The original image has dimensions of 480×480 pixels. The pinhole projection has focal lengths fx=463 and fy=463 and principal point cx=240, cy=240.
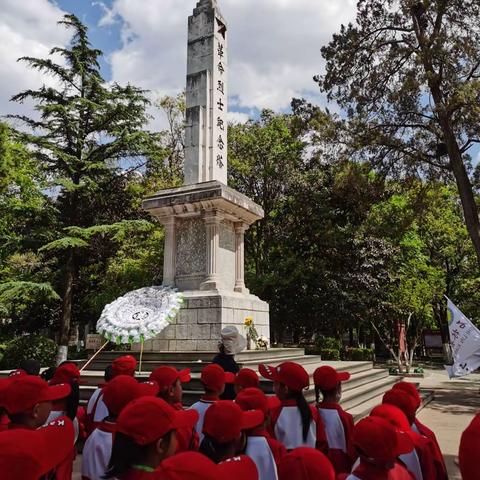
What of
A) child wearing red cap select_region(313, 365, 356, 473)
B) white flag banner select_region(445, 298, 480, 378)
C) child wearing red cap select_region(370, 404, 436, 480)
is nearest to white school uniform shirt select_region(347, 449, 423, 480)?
child wearing red cap select_region(370, 404, 436, 480)

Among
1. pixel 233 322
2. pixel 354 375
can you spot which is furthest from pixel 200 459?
pixel 354 375

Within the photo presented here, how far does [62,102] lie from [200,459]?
71.3 ft

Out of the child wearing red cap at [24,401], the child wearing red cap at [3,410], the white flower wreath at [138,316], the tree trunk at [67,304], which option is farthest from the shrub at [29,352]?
the child wearing red cap at [24,401]

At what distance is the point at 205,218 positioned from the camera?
1082cm

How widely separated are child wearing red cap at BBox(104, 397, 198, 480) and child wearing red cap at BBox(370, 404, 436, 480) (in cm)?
135

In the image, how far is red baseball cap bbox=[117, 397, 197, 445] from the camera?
2.01m

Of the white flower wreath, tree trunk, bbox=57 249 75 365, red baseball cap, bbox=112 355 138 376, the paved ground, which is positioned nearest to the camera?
red baseball cap, bbox=112 355 138 376

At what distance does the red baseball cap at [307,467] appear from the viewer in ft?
6.69

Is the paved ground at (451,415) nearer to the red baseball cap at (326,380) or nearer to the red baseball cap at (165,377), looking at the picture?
the red baseball cap at (326,380)

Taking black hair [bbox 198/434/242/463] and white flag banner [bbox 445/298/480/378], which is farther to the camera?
white flag banner [bbox 445/298/480/378]

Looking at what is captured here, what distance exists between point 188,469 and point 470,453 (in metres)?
1.34

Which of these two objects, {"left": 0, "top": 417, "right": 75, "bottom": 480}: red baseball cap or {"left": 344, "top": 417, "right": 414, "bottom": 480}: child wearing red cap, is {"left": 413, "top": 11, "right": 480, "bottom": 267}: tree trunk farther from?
{"left": 0, "top": 417, "right": 75, "bottom": 480}: red baseball cap

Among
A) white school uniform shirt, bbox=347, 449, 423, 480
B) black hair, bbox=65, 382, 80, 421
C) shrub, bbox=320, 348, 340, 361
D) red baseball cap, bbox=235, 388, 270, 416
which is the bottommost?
shrub, bbox=320, 348, 340, 361

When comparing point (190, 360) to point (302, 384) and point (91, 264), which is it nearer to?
point (302, 384)
